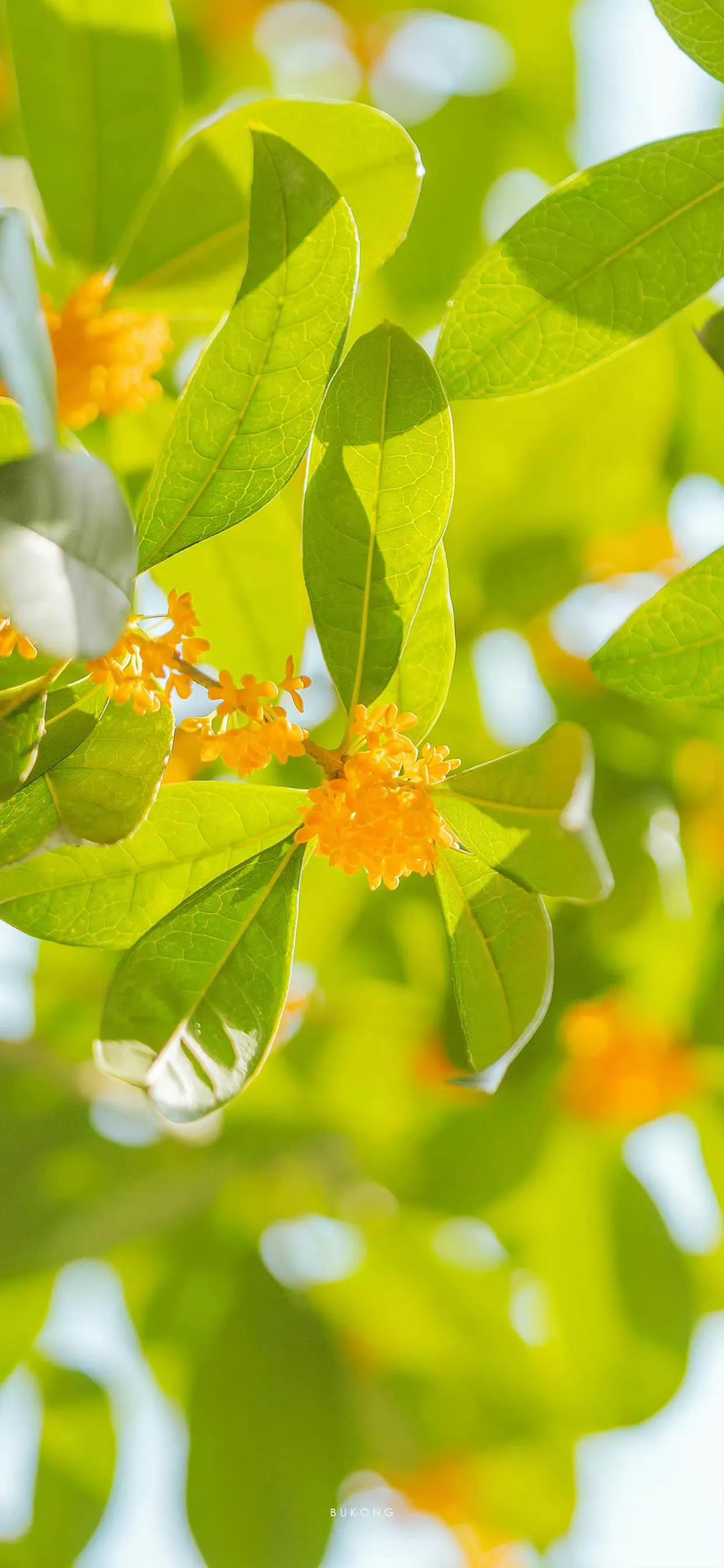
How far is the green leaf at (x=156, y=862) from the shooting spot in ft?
2.65

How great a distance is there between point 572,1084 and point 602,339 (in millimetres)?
1306

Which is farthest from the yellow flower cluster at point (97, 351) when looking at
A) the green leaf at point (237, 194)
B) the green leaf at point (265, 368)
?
the green leaf at point (265, 368)

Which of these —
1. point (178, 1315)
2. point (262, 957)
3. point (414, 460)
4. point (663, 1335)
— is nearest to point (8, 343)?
point (414, 460)

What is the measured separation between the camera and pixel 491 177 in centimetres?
147

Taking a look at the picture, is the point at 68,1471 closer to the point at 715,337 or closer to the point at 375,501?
the point at 375,501

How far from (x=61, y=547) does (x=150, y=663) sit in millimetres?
218

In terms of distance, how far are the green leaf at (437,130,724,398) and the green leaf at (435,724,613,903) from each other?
0.28 m

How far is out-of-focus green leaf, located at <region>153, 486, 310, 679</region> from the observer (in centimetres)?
121

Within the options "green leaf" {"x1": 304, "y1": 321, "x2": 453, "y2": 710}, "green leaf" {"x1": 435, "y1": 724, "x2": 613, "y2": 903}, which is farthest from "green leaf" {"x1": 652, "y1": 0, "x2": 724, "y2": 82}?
"green leaf" {"x1": 435, "y1": 724, "x2": 613, "y2": 903}

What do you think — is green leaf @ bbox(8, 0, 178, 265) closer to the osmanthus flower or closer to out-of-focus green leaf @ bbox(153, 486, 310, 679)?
out-of-focus green leaf @ bbox(153, 486, 310, 679)

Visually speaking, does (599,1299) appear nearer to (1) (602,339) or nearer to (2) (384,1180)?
(2) (384,1180)

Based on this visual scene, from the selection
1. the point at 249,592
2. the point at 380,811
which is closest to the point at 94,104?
the point at 249,592

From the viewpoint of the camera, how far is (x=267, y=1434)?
5.74 feet

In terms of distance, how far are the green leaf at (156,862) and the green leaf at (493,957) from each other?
14cm
